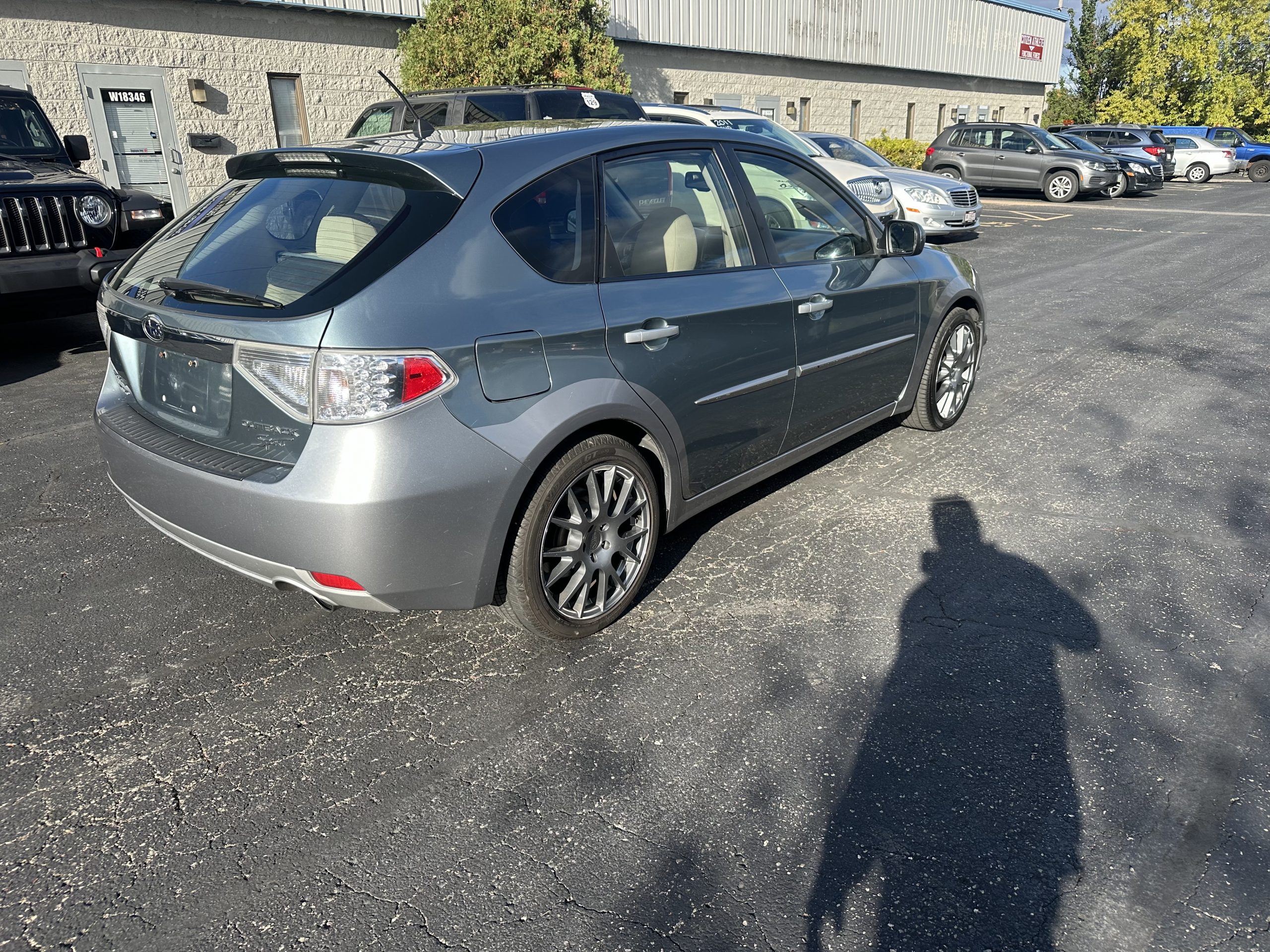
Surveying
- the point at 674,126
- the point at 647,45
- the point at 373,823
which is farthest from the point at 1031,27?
the point at 373,823

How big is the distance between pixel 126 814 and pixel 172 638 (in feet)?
A: 3.15

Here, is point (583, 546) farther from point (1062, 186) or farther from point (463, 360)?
point (1062, 186)

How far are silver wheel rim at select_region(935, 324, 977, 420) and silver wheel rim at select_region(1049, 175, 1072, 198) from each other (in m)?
19.2

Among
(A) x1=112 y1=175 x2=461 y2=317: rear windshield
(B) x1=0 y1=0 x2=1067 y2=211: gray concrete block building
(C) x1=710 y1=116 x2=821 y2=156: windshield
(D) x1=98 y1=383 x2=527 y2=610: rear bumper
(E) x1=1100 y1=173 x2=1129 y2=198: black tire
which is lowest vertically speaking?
(D) x1=98 y1=383 x2=527 y2=610: rear bumper

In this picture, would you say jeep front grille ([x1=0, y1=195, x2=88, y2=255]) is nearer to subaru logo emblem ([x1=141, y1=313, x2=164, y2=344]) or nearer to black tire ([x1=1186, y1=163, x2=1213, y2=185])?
subaru logo emblem ([x1=141, y1=313, x2=164, y2=344])

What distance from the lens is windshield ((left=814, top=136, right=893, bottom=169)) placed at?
14.8 metres

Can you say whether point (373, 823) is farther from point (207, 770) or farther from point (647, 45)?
point (647, 45)

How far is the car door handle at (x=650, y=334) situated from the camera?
324cm

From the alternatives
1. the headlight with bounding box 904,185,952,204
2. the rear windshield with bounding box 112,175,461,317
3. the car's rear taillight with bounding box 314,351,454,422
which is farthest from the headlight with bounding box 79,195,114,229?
the headlight with bounding box 904,185,952,204

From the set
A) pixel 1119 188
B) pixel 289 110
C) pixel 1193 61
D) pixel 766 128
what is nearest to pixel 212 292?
pixel 766 128

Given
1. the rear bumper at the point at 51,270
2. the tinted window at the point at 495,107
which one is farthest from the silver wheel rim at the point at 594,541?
the tinted window at the point at 495,107

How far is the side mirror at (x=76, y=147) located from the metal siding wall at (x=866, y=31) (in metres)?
13.6

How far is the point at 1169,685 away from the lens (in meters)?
3.14

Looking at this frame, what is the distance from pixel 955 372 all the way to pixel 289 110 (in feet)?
43.7
